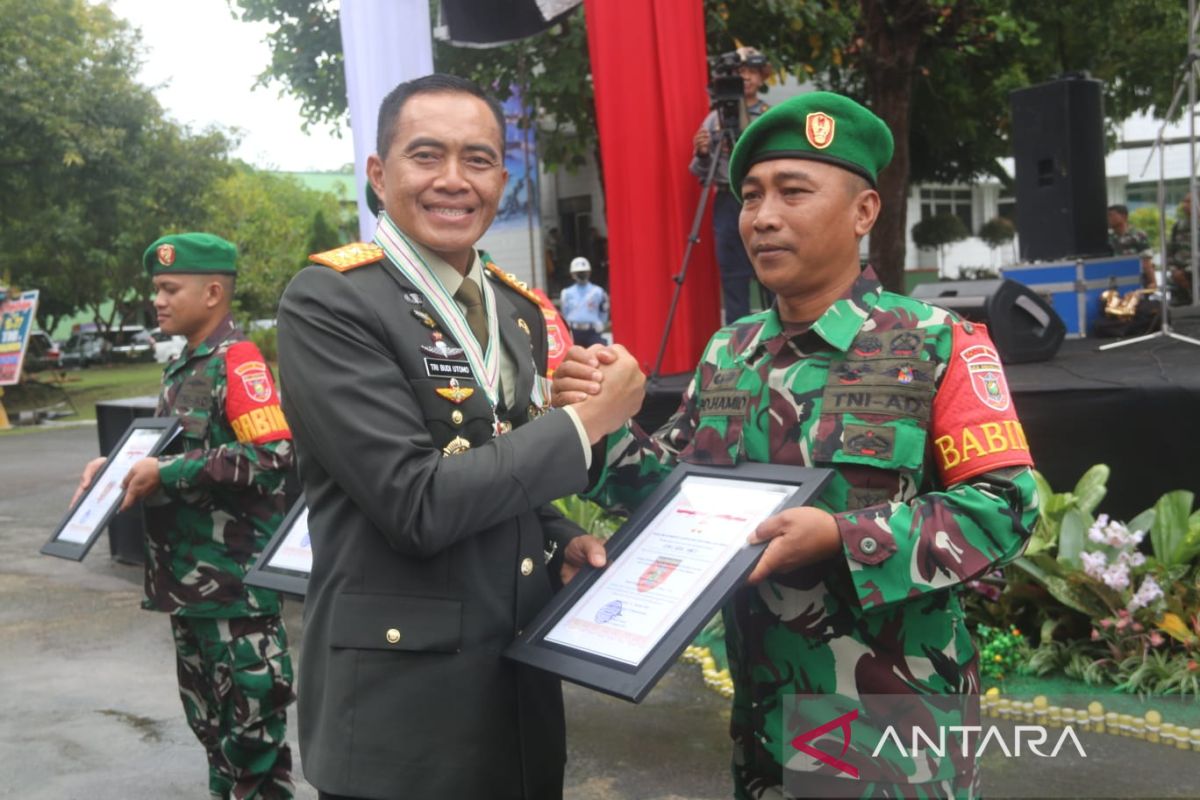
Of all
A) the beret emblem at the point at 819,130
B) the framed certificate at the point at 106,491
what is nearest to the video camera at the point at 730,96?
the framed certificate at the point at 106,491

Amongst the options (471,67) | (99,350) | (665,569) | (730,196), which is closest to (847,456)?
(665,569)

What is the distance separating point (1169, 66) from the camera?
18.0m

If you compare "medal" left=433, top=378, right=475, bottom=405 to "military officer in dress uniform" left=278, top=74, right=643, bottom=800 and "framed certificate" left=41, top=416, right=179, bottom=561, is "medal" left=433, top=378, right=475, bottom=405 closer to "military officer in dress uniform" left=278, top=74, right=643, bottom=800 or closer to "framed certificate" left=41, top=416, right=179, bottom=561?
"military officer in dress uniform" left=278, top=74, right=643, bottom=800

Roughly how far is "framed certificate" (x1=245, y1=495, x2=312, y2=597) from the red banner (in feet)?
15.0

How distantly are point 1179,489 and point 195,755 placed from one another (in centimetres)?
447

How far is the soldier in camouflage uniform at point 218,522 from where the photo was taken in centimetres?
375

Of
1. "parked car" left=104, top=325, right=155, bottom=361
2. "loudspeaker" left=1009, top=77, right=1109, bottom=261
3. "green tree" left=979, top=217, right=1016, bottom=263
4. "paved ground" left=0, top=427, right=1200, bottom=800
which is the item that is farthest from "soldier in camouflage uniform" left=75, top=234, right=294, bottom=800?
"parked car" left=104, top=325, right=155, bottom=361

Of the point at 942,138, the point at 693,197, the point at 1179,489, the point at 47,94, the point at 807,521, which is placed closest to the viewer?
the point at 807,521

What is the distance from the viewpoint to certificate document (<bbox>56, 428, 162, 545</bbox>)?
3.86m

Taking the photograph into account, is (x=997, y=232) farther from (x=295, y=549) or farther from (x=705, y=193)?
(x=295, y=549)

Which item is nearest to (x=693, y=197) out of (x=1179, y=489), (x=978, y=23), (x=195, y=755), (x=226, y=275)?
(x=1179, y=489)

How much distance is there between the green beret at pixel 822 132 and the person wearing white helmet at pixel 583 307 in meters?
13.2

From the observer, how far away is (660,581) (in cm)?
188

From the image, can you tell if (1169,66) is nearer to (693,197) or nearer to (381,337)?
(693,197)
